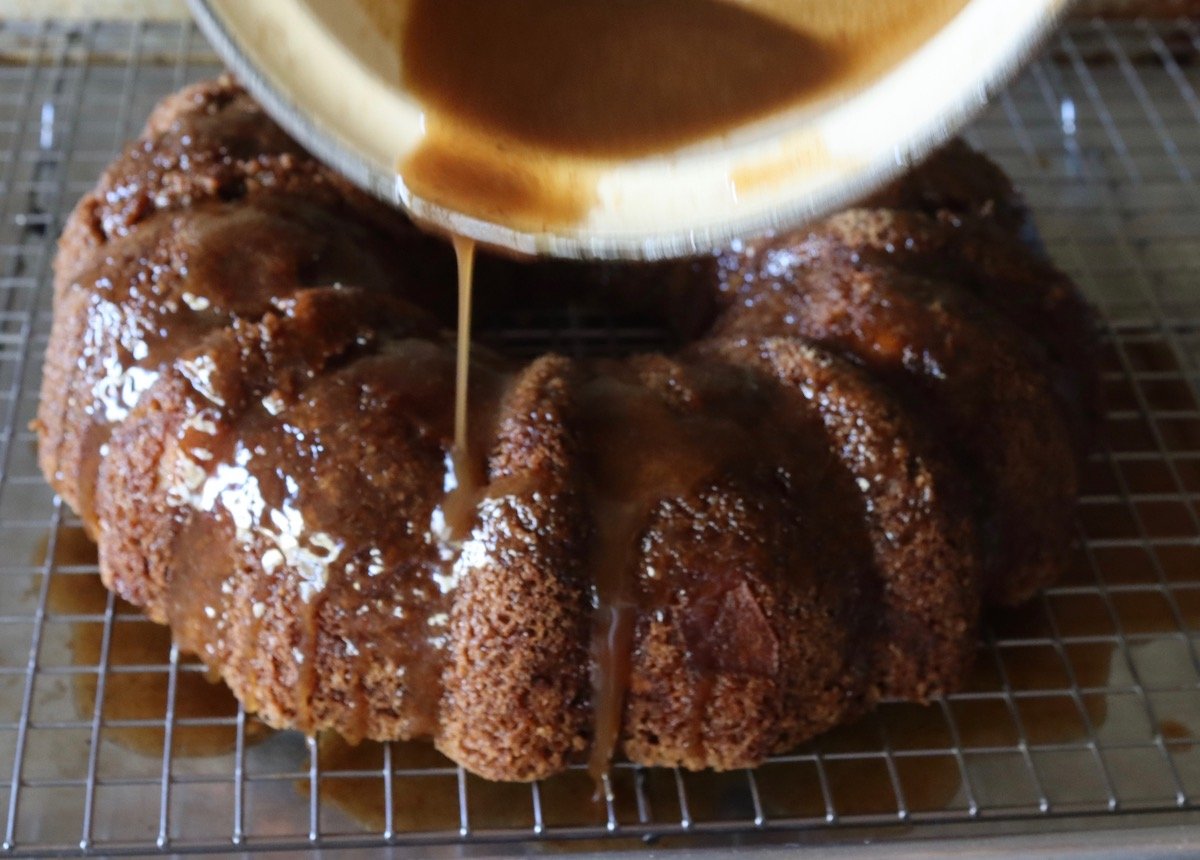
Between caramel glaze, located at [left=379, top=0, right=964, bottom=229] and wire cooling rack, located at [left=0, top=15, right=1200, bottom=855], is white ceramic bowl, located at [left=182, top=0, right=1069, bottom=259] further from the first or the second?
wire cooling rack, located at [left=0, top=15, right=1200, bottom=855]

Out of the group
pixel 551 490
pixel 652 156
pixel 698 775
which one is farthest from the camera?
pixel 698 775

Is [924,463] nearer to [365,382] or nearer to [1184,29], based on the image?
[365,382]

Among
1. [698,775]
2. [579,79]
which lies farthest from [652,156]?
[698,775]

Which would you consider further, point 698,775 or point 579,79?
point 698,775

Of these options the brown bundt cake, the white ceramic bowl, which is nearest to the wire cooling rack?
the brown bundt cake

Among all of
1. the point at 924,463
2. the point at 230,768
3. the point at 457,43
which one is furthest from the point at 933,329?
the point at 230,768

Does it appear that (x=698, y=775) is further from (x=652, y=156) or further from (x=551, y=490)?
(x=652, y=156)

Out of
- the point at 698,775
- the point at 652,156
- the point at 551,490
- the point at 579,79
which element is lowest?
the point at 698,775
